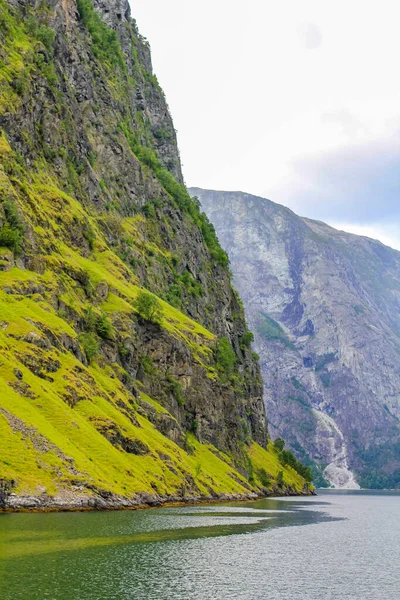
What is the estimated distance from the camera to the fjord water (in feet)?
167

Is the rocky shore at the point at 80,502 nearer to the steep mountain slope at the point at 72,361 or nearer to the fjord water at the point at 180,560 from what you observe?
the steep mountain slope at the point at 72,361

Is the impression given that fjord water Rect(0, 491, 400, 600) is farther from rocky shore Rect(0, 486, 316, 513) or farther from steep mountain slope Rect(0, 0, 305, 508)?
steep mountain slope Rect(0, 0, 305, 508)

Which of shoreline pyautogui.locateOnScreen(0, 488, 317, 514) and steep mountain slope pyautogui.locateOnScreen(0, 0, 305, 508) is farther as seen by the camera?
steep mountain slope pyautogui.locateOnScreen(0, 0, 305, 508)

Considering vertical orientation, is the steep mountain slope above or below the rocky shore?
above

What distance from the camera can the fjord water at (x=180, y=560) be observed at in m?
50.9

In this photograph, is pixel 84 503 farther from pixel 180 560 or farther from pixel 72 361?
pixel 72 361

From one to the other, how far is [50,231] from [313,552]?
114208mm

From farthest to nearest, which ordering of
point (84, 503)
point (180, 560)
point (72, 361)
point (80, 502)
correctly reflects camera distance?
point (72, 361), point (84, 503), point (80, 502), point (180, 560)

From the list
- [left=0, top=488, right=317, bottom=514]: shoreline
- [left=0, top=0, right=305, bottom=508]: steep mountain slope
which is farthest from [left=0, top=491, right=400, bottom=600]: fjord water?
[left=0, top=0, right=305, bottom=508]: steep mountain slope

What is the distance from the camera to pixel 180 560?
212ft

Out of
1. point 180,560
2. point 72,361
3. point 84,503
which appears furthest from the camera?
point 72,361

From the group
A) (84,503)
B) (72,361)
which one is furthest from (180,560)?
(72,361)

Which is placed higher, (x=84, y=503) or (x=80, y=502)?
(x=80, y=502)

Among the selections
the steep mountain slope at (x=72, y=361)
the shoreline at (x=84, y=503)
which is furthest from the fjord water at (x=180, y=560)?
the steep mountain slope at (x=72, y=361)
